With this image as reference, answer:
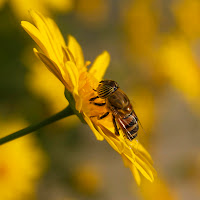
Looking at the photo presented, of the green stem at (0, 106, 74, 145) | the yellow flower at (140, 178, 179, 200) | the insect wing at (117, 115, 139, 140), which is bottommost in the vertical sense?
the yellow flower at (140, 178, 179, 200)

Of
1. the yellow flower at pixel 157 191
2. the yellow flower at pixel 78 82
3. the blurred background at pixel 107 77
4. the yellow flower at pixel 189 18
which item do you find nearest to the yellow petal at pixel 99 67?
the yellow flower at pixel 78 82

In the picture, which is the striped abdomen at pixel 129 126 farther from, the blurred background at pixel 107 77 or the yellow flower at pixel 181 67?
the yellow flower at pixel 181 67

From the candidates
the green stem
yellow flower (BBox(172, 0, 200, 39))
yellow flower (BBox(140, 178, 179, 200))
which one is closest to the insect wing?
the green stem

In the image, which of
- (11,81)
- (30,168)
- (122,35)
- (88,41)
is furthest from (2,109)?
(88,41)

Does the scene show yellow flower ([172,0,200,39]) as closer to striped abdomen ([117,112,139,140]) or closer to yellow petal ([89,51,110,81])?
yellow petal ([89,51,110,81])

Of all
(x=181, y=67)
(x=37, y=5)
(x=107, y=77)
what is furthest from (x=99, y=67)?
(x=181, y=67)

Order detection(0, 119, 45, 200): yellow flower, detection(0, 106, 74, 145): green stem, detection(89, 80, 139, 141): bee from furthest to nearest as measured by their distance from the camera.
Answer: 1. detection(0, 119, 45, 200): yellow flower
2. detection(89, 80, 139, 141): bee
3. detection(0, 106, 74, 145): green stem

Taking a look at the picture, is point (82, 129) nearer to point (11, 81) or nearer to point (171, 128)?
point (11, 81)
